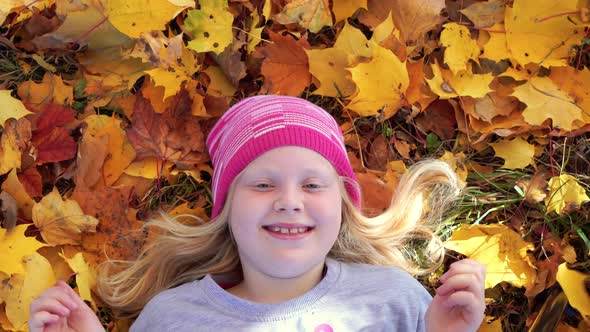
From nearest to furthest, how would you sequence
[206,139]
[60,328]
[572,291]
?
[60,328] → [572,291] → [206,139]

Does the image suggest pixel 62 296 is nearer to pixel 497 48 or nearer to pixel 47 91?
pixel 47 91

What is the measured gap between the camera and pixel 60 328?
2240mm

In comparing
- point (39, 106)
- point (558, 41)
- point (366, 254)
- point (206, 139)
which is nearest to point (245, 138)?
point (206, 139)

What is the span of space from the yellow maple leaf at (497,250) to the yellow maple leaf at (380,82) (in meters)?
0.52

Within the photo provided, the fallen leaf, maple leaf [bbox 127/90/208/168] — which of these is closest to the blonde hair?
maple leaf [bbox 127/90/208/168]

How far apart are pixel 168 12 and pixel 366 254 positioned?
1.10m

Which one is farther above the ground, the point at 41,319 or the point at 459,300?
the point at 459,300

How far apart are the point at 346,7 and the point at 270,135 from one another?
2.51 ft

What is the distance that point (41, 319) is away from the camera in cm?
219

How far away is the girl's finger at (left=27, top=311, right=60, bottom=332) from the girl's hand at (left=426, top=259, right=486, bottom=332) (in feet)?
3.56

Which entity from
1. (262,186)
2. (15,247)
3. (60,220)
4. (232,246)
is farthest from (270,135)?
(15,247)

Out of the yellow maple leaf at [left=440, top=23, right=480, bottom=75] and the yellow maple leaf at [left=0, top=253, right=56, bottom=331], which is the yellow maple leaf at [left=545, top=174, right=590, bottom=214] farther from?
the yellow maple leaf at [left=0, top=253, right=56, bottom=331]

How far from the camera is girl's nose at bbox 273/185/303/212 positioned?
224cm

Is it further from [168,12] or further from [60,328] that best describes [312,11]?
[60,328]
